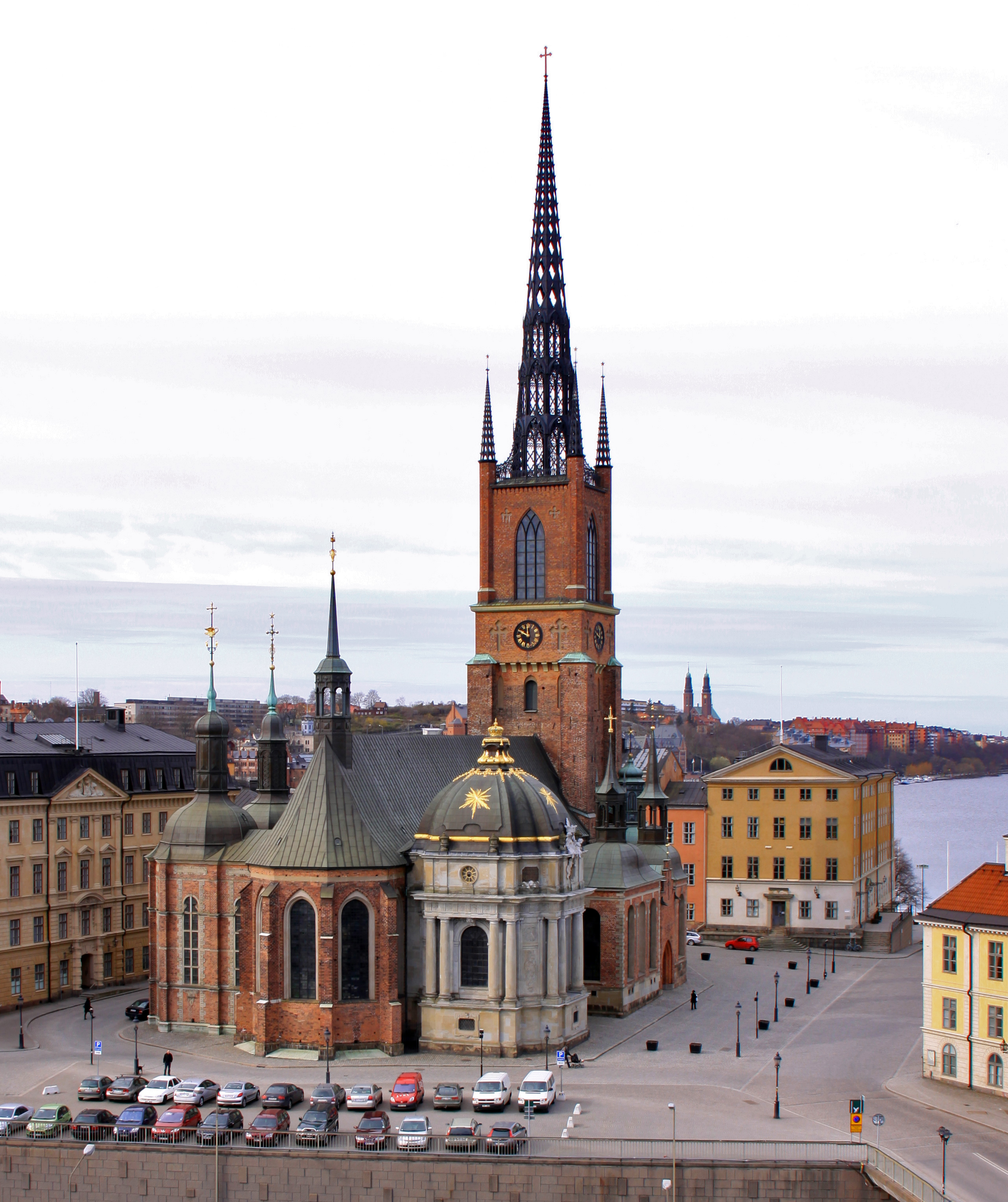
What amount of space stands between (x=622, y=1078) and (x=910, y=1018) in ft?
62.8

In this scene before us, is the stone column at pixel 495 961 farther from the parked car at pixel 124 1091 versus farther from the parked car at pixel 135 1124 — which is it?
the parked car at pixel 135 1124

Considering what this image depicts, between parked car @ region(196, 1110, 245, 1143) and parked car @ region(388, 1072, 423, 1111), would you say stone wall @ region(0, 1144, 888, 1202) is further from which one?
parked car @ region(388, 1072, 423, 1111)

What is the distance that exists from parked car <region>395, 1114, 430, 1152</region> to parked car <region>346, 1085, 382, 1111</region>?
165 inches

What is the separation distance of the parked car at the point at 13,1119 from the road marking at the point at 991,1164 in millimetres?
30780

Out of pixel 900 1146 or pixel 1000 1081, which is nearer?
pixel 900 1146

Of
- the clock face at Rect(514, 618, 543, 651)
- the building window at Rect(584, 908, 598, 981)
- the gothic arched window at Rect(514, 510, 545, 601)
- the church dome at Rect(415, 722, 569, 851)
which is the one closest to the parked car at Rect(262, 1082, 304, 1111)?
the church dome at Rect(415, 722, 569, 851)

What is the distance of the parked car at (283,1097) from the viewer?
2076 inches

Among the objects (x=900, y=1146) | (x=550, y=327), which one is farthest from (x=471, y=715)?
(x=900, y=1146)

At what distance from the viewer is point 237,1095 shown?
174 feet

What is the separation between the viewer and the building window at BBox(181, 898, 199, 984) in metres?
67.9

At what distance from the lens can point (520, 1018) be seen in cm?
6350

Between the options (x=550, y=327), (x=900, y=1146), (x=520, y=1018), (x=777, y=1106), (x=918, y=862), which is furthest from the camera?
(x=918, y=862)

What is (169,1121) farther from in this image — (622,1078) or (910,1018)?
(910,1018)

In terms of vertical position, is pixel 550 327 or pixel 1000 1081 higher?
pixel 550 327
